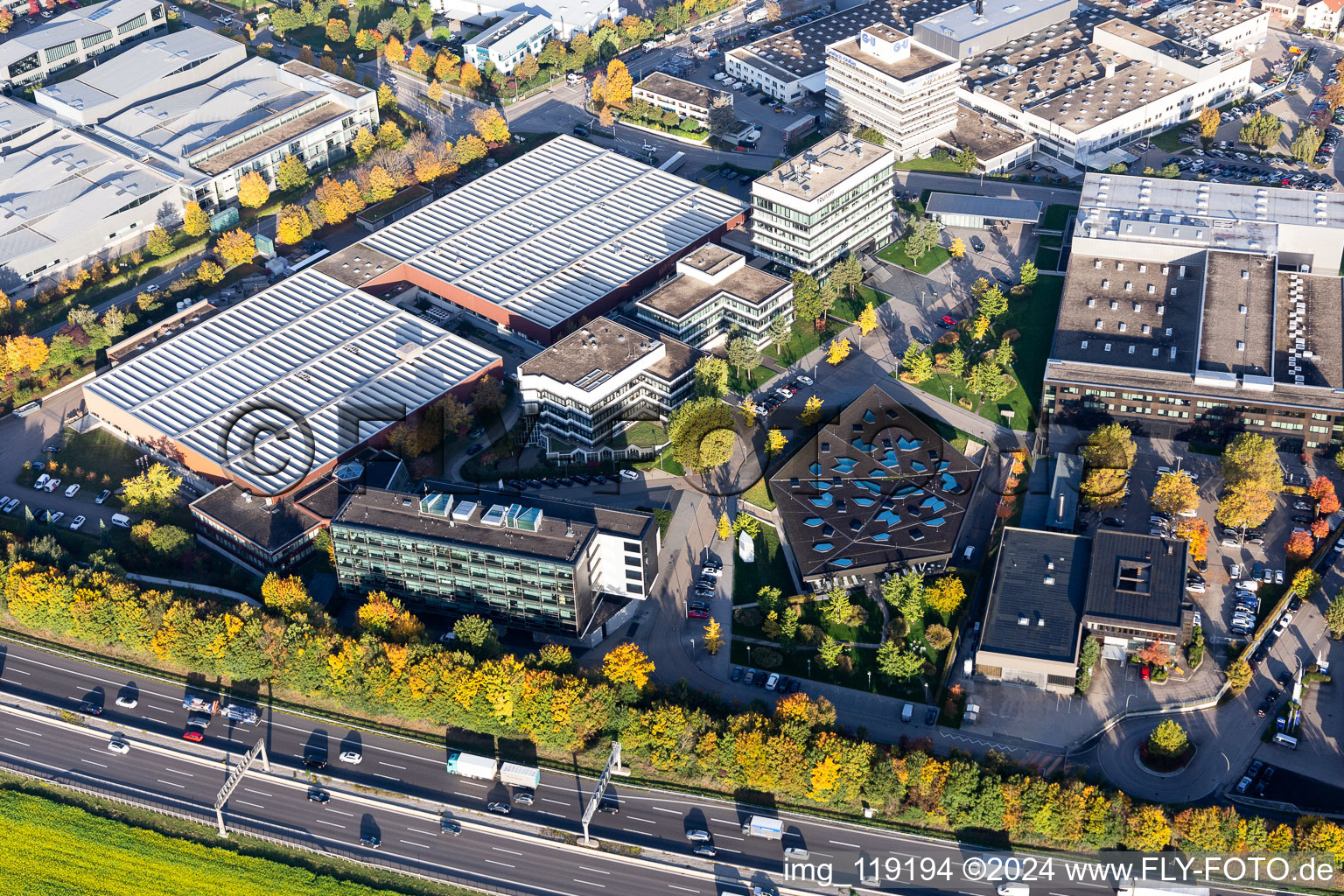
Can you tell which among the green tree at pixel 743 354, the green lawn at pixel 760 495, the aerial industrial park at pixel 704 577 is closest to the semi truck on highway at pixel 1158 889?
the aerial industrial park at pixel 704 577

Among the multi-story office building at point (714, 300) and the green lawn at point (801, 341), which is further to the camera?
the green lawn at point (801, 341)

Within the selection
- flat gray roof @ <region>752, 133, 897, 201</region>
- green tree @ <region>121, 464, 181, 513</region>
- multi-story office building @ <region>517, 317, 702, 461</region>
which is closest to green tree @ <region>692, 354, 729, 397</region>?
multi-story office building @ <region>517, 317, 702, 461</region>

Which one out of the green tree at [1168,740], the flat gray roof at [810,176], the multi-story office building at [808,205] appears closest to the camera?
the green tree at [1168,740]

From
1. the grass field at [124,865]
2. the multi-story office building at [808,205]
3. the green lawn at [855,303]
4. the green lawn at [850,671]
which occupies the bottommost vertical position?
the grass field at [124,865]

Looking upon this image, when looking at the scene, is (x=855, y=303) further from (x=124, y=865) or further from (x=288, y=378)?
(x=124, y=865)

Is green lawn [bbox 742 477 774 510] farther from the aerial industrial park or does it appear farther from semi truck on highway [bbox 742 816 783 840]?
semi truck on highway [bbox 742 816 783 840]

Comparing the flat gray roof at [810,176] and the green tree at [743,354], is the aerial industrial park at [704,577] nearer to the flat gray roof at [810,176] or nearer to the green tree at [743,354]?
the green tree at [743,354]
